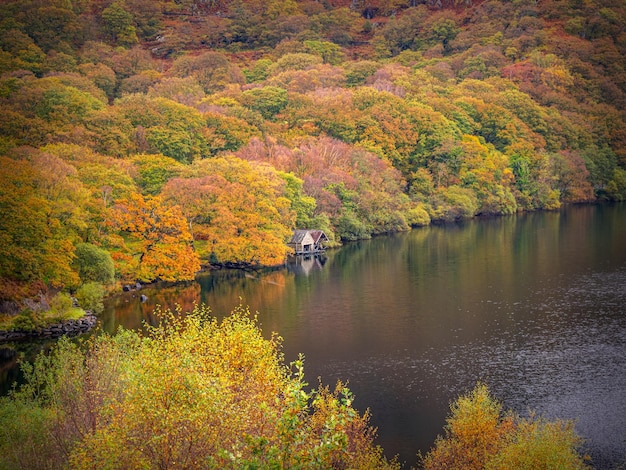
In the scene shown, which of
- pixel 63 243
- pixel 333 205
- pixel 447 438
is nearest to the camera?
pixel 447 438

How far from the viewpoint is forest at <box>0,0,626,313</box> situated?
55.0 meters

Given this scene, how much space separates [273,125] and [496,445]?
72512mm

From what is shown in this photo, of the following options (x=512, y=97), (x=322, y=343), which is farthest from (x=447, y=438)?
(x=512, y=97)

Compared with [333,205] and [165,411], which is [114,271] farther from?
[165,411]

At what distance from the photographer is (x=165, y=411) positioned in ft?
57.4

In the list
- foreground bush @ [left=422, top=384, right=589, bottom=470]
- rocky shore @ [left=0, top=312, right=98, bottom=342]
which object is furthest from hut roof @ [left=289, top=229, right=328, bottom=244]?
foreground bush @ [left=422, top=384, right=589, bottom=470]

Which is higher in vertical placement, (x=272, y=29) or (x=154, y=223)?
(x=272, y=29)

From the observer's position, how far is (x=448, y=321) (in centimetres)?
4347

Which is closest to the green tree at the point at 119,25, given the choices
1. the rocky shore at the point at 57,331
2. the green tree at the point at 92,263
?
the green tree at the point at 92,263

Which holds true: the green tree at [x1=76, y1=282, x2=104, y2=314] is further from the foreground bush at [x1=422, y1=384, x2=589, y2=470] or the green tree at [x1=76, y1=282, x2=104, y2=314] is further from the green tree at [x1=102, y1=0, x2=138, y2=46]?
the green tree at [x1=102, y1=0, x2=138, y2=46]

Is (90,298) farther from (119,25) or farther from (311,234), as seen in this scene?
(119,25)

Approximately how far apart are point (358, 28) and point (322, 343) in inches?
5646

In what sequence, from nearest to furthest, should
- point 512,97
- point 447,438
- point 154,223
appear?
point 447,438
point 154,223
point 512,97

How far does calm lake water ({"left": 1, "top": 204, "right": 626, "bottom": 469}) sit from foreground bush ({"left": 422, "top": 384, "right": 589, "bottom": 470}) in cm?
230
